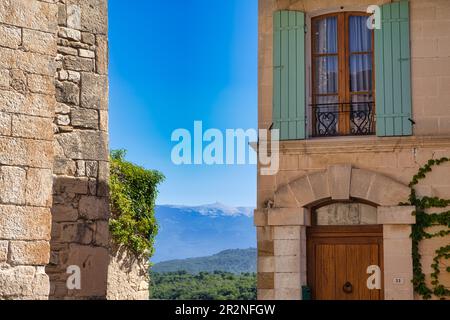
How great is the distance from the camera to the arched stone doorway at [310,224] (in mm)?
10250

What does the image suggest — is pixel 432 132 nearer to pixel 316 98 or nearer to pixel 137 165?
pixel 316 98

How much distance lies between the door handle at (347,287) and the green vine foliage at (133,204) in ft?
13.1

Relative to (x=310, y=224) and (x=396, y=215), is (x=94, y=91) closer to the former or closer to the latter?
(x=310, y=224)

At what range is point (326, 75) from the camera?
1112 centimetres

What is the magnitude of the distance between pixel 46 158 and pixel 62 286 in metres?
2.28

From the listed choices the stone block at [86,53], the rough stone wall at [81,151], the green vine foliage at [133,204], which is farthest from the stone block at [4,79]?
the green vine foliage at [133,204]

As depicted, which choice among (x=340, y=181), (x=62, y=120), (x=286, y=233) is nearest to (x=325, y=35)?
(x=340, y=181)

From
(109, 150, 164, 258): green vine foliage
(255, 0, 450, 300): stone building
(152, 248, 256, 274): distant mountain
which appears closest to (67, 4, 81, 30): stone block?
(255, 0, 450, 300): stone building

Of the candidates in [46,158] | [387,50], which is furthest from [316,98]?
[46,158]

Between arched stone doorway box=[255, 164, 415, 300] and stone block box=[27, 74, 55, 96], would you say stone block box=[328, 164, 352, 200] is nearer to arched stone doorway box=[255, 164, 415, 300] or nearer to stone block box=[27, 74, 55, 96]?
arched stone doorway box=[255, 164, 415, 300]

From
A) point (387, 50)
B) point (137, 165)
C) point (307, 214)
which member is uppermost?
point (387, 50)

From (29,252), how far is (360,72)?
22.1 ft

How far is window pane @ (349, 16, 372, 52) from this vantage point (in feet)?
36.2
